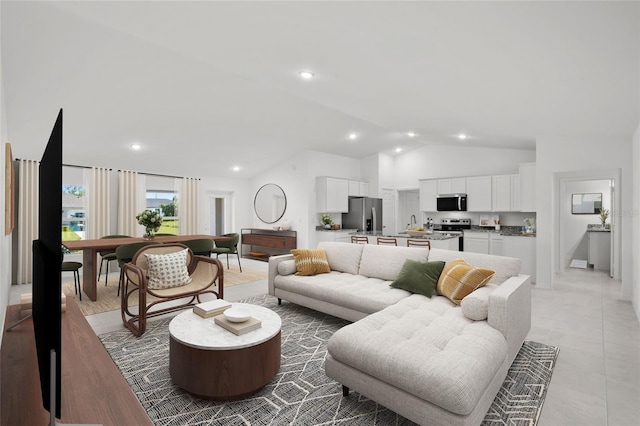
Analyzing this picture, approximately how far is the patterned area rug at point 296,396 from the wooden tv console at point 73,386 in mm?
679

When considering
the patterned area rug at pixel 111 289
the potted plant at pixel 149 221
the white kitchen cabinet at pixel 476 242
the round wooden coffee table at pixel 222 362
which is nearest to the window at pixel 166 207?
the patterned area rug at pixel 111 289

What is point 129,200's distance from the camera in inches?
265

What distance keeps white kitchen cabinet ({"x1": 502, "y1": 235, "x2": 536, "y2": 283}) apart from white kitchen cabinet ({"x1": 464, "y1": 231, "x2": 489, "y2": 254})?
46 cm

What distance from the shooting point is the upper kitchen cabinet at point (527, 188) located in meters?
6.14

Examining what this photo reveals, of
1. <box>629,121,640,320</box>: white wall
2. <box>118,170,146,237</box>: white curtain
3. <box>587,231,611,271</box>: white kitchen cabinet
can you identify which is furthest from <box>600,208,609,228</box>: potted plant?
<box>118,170,146,237</box>: white curtain

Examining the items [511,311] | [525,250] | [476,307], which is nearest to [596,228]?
[525,250]

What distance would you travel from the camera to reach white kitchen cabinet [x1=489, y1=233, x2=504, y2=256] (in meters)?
6.17

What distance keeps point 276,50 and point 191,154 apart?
4.34 metres

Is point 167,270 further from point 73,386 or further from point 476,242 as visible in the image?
point 476,242

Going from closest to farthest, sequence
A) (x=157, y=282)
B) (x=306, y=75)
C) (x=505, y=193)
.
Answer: (x=306, y=75) → (x=157, y=282) → (x=505, y=193)

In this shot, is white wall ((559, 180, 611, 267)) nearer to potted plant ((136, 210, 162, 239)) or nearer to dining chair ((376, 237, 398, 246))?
dining chair ((376, 237, 398, 246))

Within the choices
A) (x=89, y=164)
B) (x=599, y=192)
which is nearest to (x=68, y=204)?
(x=89, y=164)

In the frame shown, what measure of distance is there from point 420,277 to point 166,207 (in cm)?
623

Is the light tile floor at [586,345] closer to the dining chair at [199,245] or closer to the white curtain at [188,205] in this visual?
the dining chair at [199,245]
